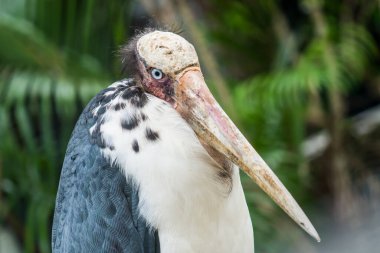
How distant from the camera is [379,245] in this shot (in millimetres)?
4023

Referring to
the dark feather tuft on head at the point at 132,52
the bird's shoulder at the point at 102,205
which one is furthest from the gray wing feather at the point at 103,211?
the dark feather tuft on head at the point at 132,52

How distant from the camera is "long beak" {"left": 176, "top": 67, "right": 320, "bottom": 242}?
82.1 inches

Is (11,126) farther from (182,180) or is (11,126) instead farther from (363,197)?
(182,180)

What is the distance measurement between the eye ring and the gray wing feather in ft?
0.60

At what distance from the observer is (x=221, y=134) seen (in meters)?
2.13

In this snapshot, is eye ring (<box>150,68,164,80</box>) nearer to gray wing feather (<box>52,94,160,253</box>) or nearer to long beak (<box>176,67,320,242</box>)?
long beak (<box>176,67,320,242</box>)

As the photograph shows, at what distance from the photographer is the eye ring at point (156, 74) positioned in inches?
85.5

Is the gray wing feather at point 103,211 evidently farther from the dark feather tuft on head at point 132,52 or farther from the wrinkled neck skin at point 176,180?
the dark feather tuft on head at point 132,52

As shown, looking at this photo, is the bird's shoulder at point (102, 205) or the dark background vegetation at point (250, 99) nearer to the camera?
the bird's shoulder at point (102, 205)

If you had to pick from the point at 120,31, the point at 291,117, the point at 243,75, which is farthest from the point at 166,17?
the point at 243,75

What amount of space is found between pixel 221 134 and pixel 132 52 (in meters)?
0.31

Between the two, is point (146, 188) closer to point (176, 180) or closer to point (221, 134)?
point (176, 180)

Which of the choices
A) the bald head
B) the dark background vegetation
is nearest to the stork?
the bald head

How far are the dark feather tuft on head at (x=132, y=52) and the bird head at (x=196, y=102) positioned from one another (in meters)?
0.03
